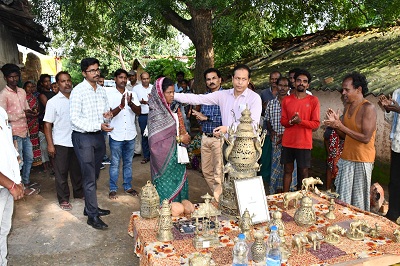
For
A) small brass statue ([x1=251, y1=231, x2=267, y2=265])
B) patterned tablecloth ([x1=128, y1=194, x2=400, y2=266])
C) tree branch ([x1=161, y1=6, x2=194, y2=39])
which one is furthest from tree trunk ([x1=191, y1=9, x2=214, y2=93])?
small brass statue ([x1=251, y1=231, x2=267, y2=265])

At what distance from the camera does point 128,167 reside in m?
5.56

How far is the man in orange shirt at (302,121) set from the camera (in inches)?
178

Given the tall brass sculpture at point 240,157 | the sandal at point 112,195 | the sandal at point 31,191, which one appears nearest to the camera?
the tall brass sculpture at point 240,157

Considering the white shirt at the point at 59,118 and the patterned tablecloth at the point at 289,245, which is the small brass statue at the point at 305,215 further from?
the white shirt at the point at 59,118

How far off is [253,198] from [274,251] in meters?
0.60

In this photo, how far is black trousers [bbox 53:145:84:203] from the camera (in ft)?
16.4

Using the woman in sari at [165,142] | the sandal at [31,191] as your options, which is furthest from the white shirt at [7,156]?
the sandal at [31,191]

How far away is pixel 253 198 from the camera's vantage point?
8.73 ft

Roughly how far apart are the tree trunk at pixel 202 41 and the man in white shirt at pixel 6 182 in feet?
19.3

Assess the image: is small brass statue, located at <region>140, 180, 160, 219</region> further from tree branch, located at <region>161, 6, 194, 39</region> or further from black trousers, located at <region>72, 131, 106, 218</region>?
tree branch, located at <region>161, 6, 194, 39</region>

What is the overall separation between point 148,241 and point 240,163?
35.2 inches

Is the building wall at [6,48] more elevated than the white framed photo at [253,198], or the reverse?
the building wall at [6,48]

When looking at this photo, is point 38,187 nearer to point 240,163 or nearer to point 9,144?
point 9,144

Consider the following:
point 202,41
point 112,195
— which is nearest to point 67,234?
point 112,195
